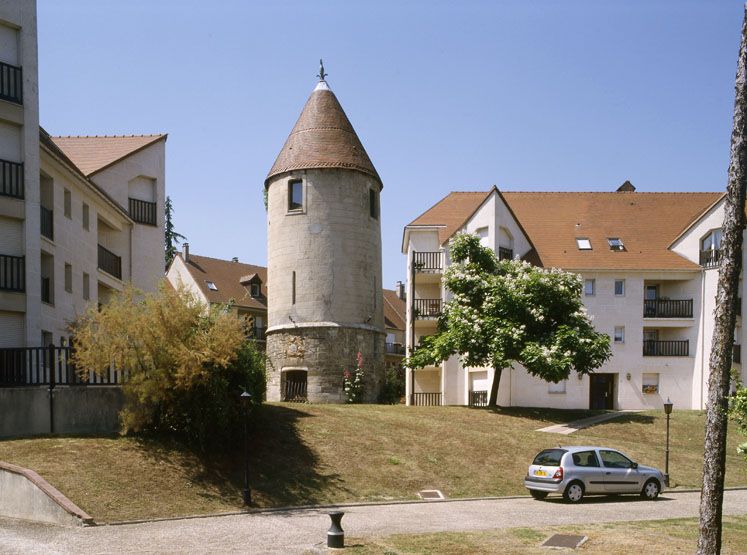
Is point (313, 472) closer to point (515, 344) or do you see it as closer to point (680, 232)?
point (515, 344)

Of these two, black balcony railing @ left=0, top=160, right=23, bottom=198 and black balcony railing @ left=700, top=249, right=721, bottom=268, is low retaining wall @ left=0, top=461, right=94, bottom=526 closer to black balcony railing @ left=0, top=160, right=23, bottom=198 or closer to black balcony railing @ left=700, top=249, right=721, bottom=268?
black balcony railing @ left=0, top=160, right=23, bottom=198

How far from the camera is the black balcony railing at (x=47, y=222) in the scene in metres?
32.8

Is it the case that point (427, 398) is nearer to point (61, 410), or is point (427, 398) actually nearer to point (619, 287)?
point (619, 287)

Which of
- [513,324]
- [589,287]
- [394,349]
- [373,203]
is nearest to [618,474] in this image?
[513,324]

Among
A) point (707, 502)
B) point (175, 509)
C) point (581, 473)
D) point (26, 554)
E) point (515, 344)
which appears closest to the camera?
point (707, 502)

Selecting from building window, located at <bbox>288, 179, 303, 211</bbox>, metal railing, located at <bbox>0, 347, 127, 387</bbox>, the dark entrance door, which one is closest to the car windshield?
metal railing, located at <bbox>0, 347, 127, 387</bbox>

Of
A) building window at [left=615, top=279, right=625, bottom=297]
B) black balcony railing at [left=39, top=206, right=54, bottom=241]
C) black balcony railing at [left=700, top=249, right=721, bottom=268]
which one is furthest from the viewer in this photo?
building window at [left=615, top=279, right=625, bottom=297]

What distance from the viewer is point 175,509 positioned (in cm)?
2261

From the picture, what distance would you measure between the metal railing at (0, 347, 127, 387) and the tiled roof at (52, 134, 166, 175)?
51.3ft

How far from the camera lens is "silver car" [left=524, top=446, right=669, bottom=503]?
83.9ft

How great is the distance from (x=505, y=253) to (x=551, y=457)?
24.9 m

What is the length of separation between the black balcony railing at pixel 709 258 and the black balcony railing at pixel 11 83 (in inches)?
1426

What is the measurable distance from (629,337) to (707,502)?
120 ft

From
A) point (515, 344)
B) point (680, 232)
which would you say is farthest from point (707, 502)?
point (680, 232)
